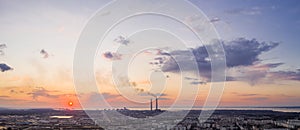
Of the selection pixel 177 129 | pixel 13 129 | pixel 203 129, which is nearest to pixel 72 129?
pixel 13 129

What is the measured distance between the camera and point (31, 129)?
2727 cm

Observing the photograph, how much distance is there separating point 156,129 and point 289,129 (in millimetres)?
10210

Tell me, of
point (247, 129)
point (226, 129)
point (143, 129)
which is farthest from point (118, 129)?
point (247, 129)

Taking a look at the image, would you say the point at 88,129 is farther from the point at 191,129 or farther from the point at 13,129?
the point at 191,129

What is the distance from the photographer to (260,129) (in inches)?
1042

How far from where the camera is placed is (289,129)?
26781 mm

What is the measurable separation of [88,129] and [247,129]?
471 inches

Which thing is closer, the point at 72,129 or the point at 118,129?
the point at 118,129

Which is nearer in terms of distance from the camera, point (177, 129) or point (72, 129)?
point (177, 129)

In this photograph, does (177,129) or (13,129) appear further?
(13,129)

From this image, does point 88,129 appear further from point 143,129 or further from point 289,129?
point 289,129

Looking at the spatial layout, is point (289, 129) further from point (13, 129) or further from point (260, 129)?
point (13, 129)

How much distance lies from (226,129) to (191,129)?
254cm

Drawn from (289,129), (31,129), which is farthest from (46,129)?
(289,129)
